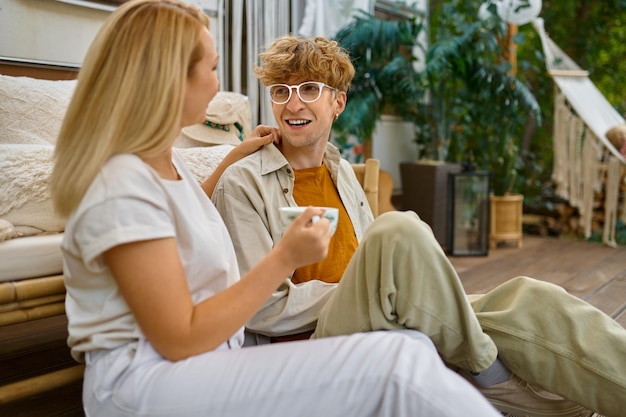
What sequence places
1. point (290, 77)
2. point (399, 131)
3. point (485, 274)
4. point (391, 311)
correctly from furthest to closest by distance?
1. point (399, 131)
2. point (485, 274)
3. point (290, 77)
4. point (391, 311)

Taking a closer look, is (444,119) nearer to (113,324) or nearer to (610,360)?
(610,360)

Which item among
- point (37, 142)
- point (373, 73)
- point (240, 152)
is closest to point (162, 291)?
point (240, 152)

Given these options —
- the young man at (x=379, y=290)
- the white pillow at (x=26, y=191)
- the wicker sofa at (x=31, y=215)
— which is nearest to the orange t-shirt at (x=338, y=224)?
the young man at (x=379, y=290)

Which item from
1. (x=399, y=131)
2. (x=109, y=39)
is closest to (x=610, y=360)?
(x=109, y=39)

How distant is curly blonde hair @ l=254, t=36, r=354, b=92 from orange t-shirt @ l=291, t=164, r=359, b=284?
24cm

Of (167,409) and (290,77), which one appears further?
(290,77)

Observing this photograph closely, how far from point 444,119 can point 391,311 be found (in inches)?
120

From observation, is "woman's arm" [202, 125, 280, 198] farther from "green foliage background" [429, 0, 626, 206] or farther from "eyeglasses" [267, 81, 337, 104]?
"green foliage background" [429, 0, 626, 206]

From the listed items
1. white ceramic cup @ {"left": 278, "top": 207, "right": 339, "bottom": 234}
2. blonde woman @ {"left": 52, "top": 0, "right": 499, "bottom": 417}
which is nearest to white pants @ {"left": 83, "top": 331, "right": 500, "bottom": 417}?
blonde woman @ {"left": 52, "top": 0, "right": 499, "bottom": 417}

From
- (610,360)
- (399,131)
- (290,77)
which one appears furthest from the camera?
(399,131)

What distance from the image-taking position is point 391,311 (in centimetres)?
120

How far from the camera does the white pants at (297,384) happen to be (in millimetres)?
864

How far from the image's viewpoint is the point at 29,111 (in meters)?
1.91

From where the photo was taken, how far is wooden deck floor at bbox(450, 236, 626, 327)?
2875mm
